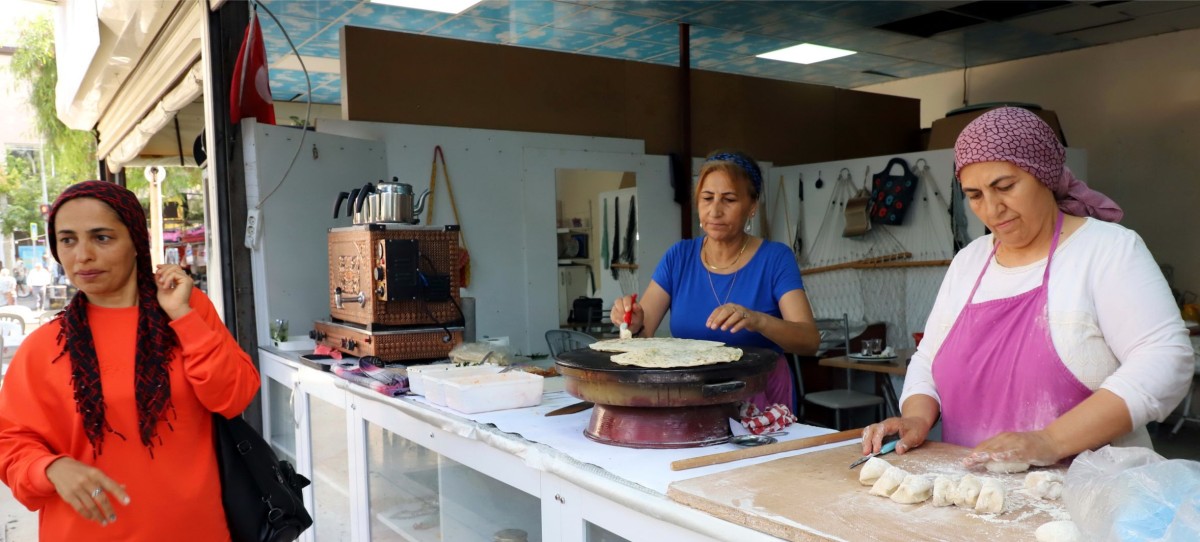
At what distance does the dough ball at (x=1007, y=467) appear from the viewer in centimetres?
141

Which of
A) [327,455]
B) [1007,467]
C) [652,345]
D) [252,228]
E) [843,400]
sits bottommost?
→ [843,400]

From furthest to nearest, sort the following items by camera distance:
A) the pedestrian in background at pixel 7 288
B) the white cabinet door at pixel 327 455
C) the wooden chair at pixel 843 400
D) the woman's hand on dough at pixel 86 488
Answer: the pedestrian in background at pixel 7 288, the wooden chair at pixel 843 400, the white cabinet door at pixel 327 455, the woman's hand on dough at pixel 86 488

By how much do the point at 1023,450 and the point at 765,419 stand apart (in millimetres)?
609

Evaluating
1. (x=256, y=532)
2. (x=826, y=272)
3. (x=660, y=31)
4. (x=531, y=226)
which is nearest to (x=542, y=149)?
(x=531, y=226)

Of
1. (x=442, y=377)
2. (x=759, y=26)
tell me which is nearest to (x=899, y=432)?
(x=442, y=377)

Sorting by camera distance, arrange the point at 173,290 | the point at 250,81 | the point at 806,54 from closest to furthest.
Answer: the point at 173,290 < the point at 250,81 < the point at 806,54

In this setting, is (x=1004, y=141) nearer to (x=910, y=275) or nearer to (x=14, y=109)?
(x=910, y=275)

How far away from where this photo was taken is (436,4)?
645 cm

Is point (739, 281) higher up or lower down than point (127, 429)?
higher up

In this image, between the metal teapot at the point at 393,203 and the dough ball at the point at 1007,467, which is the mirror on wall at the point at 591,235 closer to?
the metal teapot at the point at 393,203

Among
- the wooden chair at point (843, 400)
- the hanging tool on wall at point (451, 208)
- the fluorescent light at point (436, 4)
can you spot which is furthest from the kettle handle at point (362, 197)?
the fluorescent light at point (436, 4)

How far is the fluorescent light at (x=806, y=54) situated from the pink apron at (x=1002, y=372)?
6.49 metres

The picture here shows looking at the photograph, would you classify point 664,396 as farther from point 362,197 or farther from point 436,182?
point 436,182

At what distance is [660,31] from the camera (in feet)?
23.7
